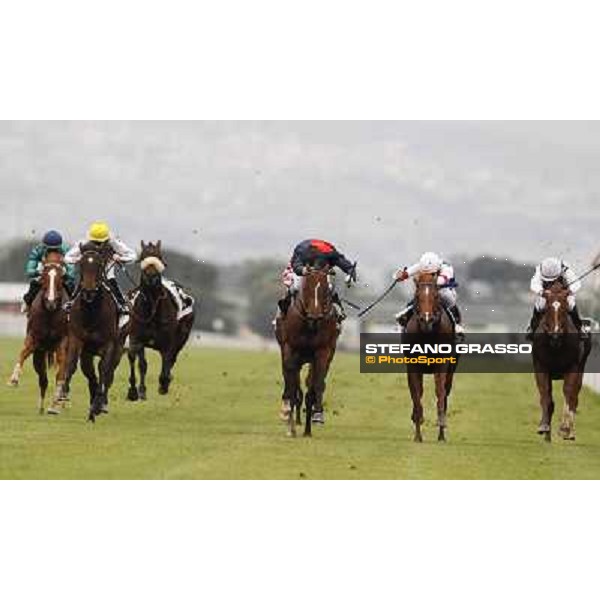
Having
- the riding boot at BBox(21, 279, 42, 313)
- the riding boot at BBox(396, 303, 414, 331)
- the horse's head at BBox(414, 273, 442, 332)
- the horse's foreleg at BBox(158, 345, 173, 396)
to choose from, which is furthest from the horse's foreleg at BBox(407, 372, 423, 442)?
the horse's foreleg at BBox(158, 345, 173, 396)

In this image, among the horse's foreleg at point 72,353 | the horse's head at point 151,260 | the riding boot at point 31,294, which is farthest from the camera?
the horse's head at point 151,260

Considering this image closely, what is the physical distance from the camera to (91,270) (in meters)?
24.8

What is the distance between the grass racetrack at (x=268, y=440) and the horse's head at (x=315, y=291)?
65.6 inches

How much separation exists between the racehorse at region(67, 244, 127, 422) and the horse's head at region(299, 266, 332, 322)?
2931mm

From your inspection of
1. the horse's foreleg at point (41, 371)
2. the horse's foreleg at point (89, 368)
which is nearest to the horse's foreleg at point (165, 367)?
the horse's foreleg at point (41, 371)

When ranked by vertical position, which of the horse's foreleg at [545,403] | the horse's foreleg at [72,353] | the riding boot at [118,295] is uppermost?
the riding boot at [118,295]

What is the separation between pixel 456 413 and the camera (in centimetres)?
3209

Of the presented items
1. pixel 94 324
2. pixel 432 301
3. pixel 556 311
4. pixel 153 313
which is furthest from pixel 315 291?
pixel 153 313

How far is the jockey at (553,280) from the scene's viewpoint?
24.6 m

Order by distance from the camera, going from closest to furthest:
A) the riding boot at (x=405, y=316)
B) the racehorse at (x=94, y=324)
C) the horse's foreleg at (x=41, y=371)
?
the riding boot at (x=405, y=316) → the racehorse at (x=94, y=324) → the horse's foreleg at (x=41, y=371)

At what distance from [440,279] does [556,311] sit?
1601mm

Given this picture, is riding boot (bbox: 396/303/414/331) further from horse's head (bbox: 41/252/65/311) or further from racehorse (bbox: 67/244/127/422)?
horse's head (bbox: 41/252/65/311)

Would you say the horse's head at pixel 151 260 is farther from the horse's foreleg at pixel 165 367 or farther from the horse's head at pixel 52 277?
the horse's head at pixel 52 277

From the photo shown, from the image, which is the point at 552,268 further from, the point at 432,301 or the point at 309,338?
the point at 309,338
